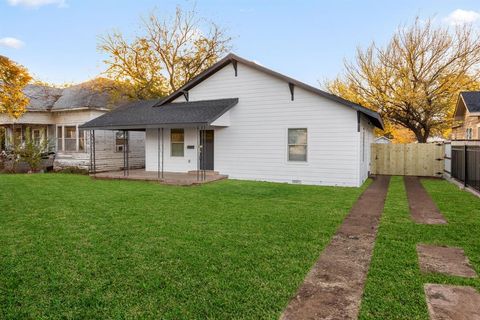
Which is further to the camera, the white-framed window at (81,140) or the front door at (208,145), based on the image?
the white-framed window at (81,140)

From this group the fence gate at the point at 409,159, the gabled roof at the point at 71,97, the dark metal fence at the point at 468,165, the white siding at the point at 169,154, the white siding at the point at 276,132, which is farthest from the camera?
the gabled roof at the point at 71,97

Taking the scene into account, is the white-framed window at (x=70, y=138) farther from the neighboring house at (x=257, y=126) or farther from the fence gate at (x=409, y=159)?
the fence gate at (x=409, y=159)

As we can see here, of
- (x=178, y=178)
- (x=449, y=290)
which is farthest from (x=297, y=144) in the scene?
(x=449, y=290)

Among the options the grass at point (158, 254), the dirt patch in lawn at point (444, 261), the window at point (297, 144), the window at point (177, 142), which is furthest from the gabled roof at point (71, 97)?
the dirt patch in lawn at point (444, 261)

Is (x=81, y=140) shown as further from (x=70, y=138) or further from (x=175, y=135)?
(x=175, y=135)

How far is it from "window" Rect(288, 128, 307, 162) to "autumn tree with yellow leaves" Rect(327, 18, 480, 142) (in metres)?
13.1

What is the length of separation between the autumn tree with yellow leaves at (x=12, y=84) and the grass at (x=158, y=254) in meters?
7.60

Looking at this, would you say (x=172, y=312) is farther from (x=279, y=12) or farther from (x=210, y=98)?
(x=279, y=12)

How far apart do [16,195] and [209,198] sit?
19.5 feet

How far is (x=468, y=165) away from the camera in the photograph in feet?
37.5

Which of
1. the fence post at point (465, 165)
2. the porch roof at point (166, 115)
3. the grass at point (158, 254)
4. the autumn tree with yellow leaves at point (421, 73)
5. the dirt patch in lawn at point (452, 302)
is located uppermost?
the autumn tree with yellow leaves at point (421, 73)

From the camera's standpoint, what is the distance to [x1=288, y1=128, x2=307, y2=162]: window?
42.3ft

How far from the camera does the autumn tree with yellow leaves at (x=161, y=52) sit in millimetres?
24656

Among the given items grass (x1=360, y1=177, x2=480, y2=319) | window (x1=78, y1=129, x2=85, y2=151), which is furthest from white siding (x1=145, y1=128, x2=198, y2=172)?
grass (x1=360, y1=177, x2=480, y2=319)
